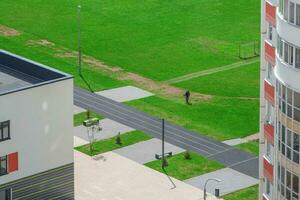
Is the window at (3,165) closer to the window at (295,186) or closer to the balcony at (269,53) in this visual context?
the balcony at (269,53)

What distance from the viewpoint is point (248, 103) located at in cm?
14650

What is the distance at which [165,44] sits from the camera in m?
172

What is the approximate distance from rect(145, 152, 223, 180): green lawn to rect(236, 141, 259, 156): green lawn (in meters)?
5.41

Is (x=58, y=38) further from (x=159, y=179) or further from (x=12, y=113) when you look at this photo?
(x=12, y=113)

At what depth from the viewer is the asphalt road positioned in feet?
418

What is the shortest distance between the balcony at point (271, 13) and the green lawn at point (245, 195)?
30.2 metres

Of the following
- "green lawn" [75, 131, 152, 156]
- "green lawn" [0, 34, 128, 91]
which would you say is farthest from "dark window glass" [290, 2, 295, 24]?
"green lawn" [0, 34, 128, 91]

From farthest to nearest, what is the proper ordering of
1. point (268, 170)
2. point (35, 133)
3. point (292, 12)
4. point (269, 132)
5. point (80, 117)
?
1. point (80, 117)
2. point (35, 133)
3. point (268, 170)
4. point (269, 132)
5. point (292, 12)

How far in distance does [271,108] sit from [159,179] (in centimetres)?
3156

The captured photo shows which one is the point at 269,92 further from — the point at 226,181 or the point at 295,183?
the point at 226,181

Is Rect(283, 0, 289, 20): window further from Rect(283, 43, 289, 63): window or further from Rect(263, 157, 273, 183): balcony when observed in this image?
Rect(263, 157, 273, 183): balcony

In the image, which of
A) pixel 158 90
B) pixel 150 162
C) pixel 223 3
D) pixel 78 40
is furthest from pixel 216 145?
pixel 223 3

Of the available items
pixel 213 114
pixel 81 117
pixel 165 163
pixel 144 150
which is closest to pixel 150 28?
pixel 213 114

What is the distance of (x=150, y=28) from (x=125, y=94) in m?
32.2
